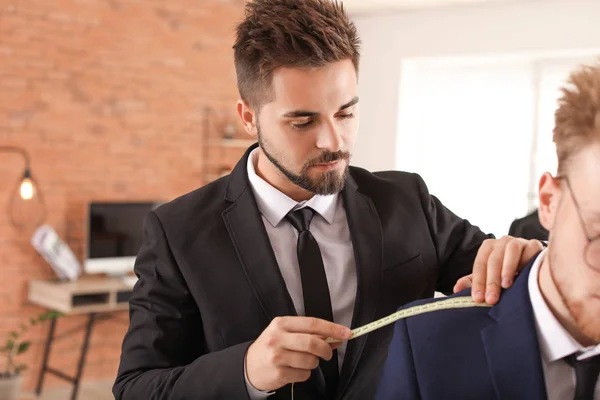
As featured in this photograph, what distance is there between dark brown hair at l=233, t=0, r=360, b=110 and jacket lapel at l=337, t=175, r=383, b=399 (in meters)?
0.30

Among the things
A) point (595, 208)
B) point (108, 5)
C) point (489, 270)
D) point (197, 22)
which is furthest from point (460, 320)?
point (197, 22)

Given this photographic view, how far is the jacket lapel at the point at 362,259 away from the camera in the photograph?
4.63ft

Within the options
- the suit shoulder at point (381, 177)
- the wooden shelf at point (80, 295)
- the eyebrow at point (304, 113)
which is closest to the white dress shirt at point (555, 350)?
the eyebrow at point (304, 113)

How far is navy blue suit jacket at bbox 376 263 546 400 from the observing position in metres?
1.01

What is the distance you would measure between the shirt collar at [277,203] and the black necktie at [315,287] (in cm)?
6

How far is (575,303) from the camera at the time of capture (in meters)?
0.95

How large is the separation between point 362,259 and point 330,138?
0.89 feet

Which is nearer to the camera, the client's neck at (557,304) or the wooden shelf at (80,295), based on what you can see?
the client's neck at (557,304)

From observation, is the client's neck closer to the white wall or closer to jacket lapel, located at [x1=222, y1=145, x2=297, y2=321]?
jacket lapel, located at [x1=222, y1=145, x2=297, y2=321]

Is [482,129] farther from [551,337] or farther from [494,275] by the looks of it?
[551,337]

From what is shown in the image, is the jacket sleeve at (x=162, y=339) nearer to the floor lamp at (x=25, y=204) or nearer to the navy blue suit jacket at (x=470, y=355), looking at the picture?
the navy blue suit jacket at (x=470, y=355)

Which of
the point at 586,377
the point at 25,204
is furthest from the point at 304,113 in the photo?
the point at 25,204

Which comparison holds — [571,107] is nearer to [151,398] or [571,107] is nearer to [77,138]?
[151,398]

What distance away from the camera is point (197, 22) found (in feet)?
20.7
